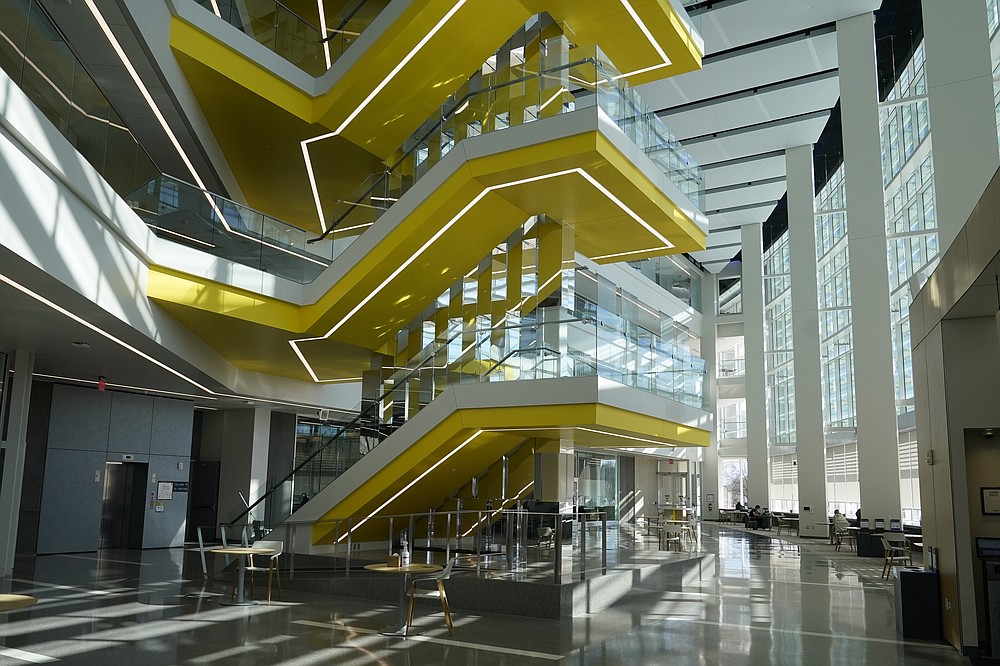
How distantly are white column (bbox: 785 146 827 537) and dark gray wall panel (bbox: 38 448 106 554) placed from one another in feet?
77.4

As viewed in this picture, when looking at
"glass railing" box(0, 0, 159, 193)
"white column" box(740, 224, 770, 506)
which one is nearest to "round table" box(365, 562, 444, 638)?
"glass railing" box(0, 0, 159, 193)

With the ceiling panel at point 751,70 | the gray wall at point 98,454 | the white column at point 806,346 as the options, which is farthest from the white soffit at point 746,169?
the gray wall at point 98,454

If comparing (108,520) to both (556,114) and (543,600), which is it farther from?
(556,114)

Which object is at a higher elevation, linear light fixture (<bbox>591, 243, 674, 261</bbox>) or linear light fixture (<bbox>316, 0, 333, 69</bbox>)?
linear light fixture (<bbox>316, 0, 333, 69</bbox>)

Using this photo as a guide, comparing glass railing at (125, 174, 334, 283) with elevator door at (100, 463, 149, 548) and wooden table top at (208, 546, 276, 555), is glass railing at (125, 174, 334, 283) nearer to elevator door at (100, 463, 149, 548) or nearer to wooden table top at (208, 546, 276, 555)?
wooden table top at (208, 546, 276, 555)

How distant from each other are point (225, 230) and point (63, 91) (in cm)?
472

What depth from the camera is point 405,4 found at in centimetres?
1275

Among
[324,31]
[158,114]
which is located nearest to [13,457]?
[158,114]

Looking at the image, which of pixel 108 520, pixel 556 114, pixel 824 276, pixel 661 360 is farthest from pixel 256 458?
pixel 824 276

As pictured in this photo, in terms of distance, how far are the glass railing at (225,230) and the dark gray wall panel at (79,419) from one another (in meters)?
8.41

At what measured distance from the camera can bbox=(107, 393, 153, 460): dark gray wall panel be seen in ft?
65.2

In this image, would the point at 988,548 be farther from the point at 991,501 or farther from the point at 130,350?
the point at 130,350

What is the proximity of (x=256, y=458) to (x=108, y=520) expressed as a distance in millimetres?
4101

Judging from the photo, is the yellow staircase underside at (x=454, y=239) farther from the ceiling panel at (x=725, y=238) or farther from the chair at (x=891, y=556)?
the ceiling panel at (x=725, y=238)
